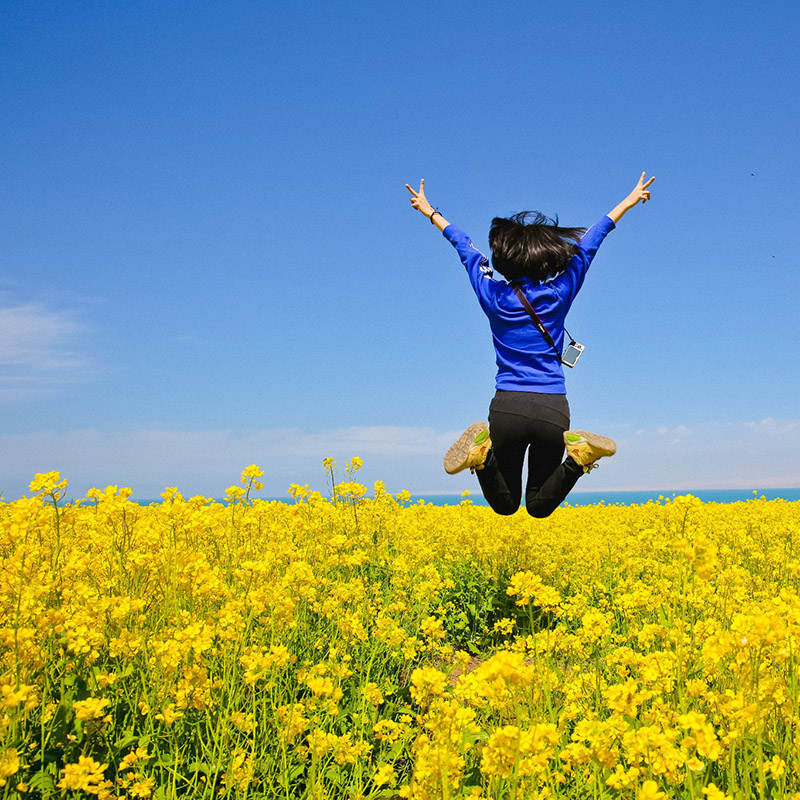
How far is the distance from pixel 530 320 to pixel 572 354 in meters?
0.37

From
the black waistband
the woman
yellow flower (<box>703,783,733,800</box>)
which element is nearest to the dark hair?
the woman

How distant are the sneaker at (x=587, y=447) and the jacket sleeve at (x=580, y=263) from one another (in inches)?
36.8

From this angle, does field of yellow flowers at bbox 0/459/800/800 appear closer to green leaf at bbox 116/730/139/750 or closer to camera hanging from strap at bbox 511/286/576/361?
green leaf at bbox 116/730/139/750

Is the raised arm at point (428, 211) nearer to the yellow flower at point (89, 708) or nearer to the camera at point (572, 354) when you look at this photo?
the camera at point (572, 354)

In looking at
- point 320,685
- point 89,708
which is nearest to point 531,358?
point 320,685

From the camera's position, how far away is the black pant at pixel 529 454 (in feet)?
15.0

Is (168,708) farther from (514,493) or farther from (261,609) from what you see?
(514,493)

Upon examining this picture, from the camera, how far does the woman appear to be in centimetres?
461

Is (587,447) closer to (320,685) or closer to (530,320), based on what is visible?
(530,320)

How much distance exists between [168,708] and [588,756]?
172 centimetres

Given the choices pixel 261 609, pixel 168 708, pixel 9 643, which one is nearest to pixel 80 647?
Result: pixel 9 643

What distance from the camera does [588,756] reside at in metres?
2.39

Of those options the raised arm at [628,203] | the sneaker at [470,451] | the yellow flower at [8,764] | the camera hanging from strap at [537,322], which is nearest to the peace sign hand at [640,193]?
the raised arm at [628,203]

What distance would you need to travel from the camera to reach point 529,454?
4977 mm
